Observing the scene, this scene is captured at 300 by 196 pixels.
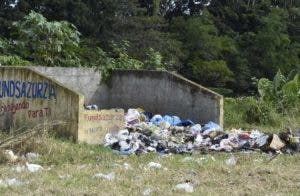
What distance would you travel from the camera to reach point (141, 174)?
846 centimetres

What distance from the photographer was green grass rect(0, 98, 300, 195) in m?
7.48

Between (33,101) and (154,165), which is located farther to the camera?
(33,101)

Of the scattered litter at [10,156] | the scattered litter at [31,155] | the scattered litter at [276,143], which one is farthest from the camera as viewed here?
the scattered litter at [276,143]

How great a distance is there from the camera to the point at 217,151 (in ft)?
37.6

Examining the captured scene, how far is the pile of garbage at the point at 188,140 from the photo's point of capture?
11391 millimetres

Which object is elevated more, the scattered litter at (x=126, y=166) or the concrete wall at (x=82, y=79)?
the concrete wall at (x=82, y=79)

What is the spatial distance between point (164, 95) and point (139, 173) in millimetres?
7337

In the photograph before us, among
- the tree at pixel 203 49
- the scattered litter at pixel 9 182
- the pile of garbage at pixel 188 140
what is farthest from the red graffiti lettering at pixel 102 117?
the tree at pixel 203 49

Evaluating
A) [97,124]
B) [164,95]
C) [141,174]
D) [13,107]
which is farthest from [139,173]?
[164,95]

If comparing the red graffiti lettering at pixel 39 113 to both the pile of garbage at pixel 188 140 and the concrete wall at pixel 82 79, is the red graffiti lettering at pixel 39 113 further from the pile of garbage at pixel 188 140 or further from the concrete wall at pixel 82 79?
the concrete wall at pixel 82 79

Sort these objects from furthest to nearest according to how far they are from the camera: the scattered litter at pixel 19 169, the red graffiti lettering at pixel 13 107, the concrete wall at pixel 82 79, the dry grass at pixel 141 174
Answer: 1. the concrete wall at pixel 82 79
2. the red graffiti lettering at pixel 13 107
3. the scattered litter at pixel 19 169
4. the dry grass at pixel 141 174

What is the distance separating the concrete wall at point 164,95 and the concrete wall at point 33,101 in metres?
4.41

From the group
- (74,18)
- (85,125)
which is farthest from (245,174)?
(74,18)

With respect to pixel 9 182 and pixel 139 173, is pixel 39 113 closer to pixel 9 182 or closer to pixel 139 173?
pixel 139 173
